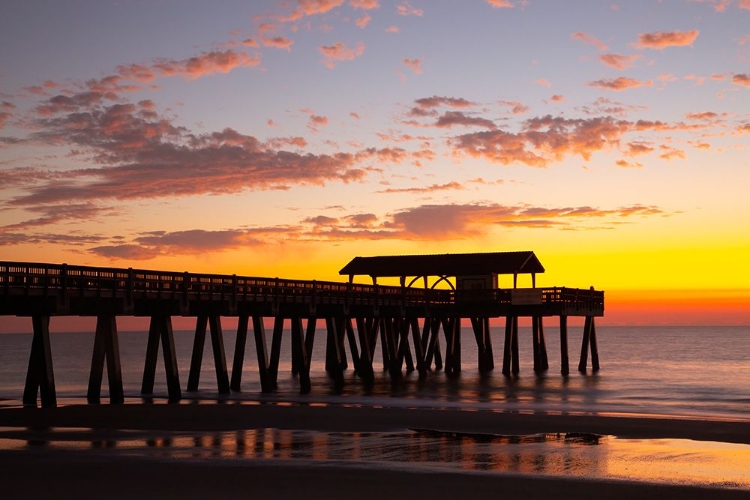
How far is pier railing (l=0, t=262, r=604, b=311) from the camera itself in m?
28.5

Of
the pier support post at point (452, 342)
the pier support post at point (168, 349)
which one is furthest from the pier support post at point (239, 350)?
the pier support post at point (452, 342)

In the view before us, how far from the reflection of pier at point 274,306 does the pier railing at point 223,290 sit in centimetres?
4

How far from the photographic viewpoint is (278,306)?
40.2 m

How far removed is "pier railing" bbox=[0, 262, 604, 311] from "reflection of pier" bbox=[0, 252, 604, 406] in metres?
0.04

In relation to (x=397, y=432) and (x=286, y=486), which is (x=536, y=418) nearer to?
(x=397, y=432)

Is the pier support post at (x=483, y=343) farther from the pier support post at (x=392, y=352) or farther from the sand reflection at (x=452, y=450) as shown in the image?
the sand reflection at (x=452, y=450)

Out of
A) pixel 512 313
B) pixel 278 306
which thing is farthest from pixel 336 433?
pixel 512 313

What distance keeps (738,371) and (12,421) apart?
64655 millimetres

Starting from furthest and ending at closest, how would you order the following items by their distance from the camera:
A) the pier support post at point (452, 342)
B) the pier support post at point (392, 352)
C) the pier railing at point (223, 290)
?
the pier support post at point (452, 342) → the pier support post at point (392, 352) → the pier railing at point (223, 290)

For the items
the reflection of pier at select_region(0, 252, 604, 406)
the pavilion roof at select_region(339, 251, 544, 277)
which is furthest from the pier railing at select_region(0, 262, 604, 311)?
the pavilion roof at select_region(339, 251, 544, 277)

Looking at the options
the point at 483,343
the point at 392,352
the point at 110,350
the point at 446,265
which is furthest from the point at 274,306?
the point at 483,343

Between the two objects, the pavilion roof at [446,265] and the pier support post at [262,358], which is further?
the pavilion roof at [446,265]

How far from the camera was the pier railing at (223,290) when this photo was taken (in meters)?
28.5

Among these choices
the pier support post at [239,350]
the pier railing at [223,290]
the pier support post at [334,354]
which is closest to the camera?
the pier railing at [223,290]
